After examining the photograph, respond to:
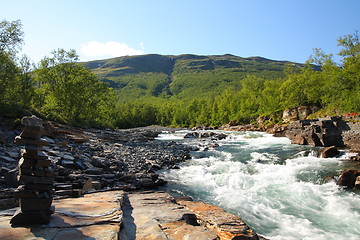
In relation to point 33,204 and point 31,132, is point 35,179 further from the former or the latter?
point 31,132

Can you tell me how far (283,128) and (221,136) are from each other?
1381 cm

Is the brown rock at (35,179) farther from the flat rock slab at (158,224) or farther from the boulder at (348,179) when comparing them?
the boulder at (348,179)

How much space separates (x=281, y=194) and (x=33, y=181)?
12.4m

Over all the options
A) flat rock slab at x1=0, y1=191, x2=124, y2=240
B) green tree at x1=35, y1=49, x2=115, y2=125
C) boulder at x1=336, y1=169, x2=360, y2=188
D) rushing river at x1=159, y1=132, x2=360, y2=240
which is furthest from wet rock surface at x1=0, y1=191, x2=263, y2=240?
green tree at x1=35, y1=49, x2=115, y2=125

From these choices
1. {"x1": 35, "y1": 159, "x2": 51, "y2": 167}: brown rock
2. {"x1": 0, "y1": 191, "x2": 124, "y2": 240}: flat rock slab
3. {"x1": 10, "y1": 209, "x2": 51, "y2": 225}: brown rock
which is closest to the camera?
{"x1": 0, "y1": 191, "x2": 124, "y2": 240}: flat rock slab

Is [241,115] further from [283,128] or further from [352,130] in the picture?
[352,130]

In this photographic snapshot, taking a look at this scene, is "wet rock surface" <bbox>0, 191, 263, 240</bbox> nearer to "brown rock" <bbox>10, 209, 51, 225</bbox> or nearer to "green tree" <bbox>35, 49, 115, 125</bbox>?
"brown rock" <bbox>10, 209, 51, 225</bbox>

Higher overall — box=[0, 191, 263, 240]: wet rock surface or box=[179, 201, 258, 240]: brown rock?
box=[0, 191, 263, 240]: wet rock surface

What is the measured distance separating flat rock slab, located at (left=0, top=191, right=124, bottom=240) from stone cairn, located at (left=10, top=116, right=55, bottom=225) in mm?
246

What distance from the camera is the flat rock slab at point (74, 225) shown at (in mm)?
4254

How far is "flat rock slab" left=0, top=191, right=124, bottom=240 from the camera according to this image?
4254mm

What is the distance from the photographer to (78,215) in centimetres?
548

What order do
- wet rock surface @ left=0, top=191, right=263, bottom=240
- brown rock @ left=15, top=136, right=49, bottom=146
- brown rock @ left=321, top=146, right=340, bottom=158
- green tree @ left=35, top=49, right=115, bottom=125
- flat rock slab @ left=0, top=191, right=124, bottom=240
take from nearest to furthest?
1. flat rock slab @ left=0, top=191, right=124, bottom=240
2. wet rock surface @ left=0, top=191, right=263, bottom=240
3. brown rock @ left=15, top=136, right=49, bottom=146
4. brown rock @ left=321, top=146, right=340, bottom=158
5. green tree @ left=35, top=49, right=115, bottom=125

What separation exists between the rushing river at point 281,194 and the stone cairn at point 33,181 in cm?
778
